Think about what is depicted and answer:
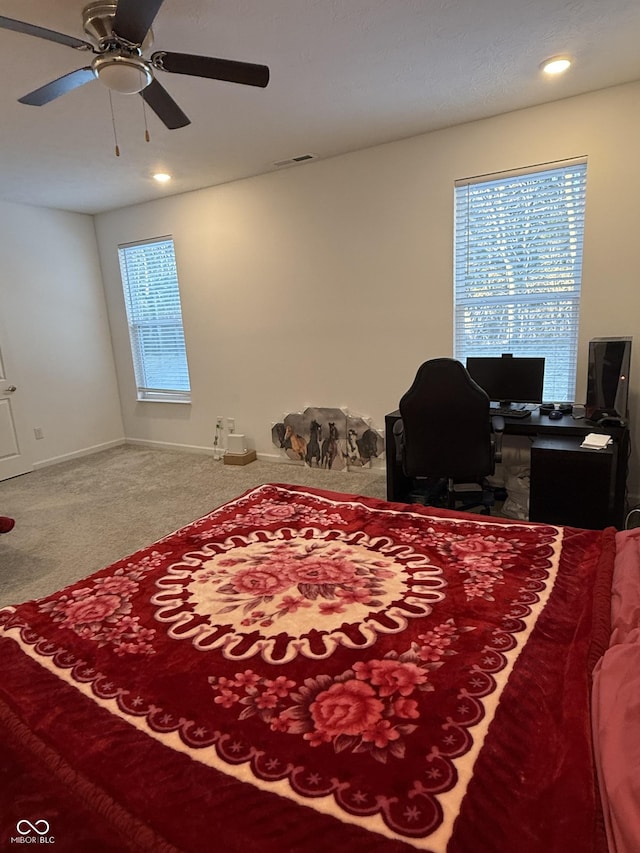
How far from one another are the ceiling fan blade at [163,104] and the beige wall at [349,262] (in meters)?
1.88

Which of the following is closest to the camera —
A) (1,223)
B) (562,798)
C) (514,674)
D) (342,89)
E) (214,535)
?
(562,798)

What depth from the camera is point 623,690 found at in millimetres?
1010

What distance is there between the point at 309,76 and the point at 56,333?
3.94 m

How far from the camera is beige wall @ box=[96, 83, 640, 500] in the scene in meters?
3.20

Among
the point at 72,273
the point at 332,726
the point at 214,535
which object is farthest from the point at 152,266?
the point at 332,726

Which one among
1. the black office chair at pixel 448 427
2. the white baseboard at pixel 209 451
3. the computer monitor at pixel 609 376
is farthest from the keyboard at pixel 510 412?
the white baseboard at pixel 209 451

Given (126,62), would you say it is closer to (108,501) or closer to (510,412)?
(510,412)

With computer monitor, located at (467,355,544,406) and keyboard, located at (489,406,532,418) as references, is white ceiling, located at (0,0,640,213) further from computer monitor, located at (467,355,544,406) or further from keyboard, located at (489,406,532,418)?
keyboard, located at (489,406,532,418)

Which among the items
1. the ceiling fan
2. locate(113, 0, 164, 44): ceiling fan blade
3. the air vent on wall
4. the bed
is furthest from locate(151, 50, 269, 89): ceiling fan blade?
the air vent on wall

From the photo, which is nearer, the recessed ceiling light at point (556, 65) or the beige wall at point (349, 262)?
the recessed ceiling light at point (556, 65)

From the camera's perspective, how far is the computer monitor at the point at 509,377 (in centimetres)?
337

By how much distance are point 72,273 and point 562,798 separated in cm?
603

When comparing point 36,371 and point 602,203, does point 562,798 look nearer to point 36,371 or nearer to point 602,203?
point 602,203

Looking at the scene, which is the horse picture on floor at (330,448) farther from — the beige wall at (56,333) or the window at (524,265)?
the beige wall at (56,333)
